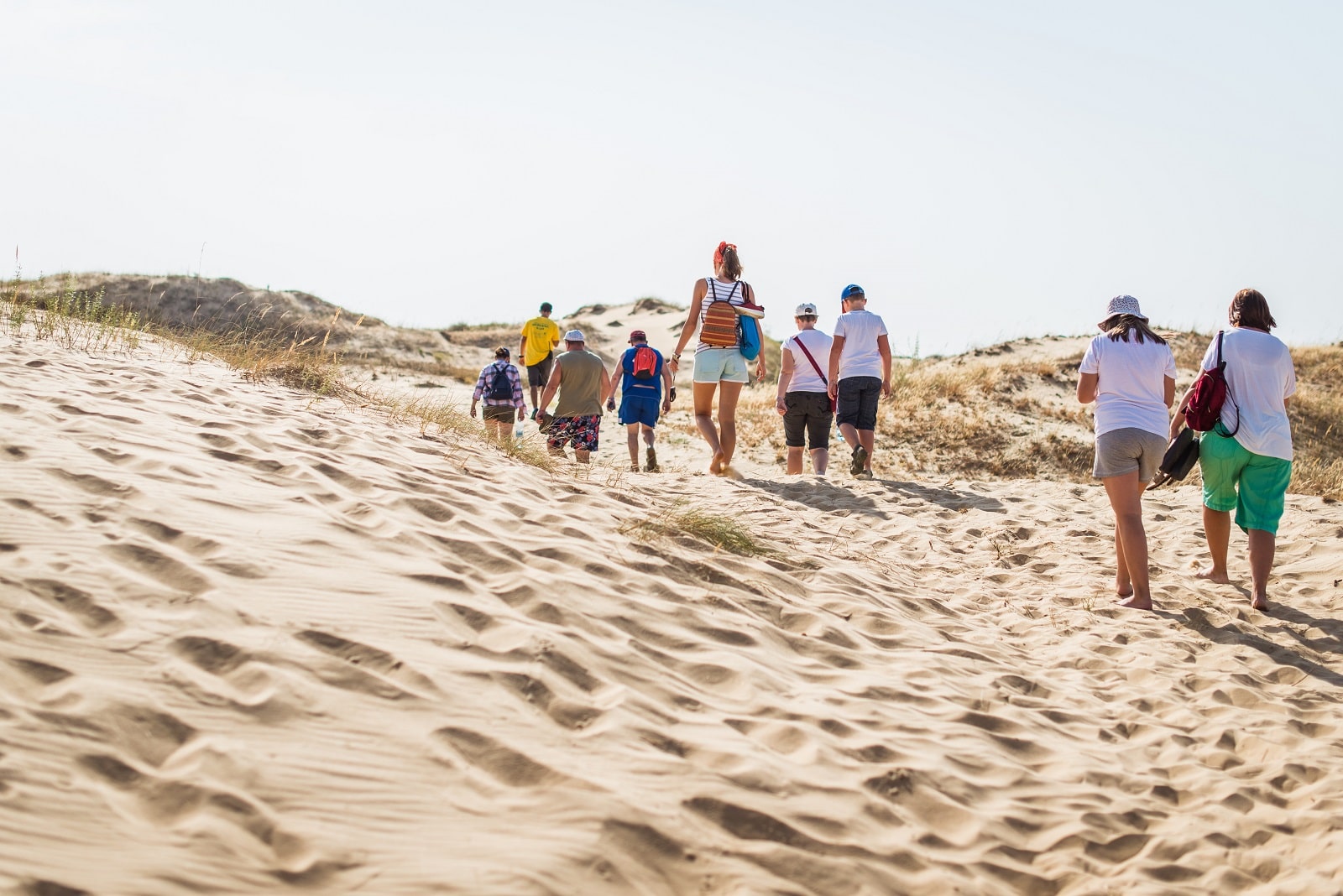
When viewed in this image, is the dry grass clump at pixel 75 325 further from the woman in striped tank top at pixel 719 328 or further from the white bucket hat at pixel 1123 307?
the white bucket hat at pixel 1123 307

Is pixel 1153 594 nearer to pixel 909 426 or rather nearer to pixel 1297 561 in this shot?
pixel 1297 561

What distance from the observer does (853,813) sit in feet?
10.2

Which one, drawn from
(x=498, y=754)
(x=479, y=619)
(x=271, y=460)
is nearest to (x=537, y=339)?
(x=271, y=460)

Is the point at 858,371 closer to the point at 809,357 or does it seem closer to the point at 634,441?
the point at 809,357

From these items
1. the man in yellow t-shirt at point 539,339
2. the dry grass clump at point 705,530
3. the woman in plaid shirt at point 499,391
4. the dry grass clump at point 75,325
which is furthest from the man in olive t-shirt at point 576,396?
the dry grass clump at point 705,530

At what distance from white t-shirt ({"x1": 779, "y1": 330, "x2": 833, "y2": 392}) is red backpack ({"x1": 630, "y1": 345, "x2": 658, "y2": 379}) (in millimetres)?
1351

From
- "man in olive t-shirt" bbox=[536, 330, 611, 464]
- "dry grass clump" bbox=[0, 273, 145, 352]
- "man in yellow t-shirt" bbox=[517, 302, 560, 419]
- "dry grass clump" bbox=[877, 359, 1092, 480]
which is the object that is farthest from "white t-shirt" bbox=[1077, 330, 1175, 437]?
"man in yellow t-shirt" bbox=[517, 302, 560, 419]

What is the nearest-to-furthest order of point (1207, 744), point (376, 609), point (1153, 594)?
point (376, 609) → point (1207, 744) → point (1153, 594)

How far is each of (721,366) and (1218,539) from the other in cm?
417

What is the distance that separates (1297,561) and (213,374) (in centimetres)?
787

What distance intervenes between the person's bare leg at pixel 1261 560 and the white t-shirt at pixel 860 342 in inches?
152

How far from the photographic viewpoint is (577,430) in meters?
9.88

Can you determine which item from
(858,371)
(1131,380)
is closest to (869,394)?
(858,371)

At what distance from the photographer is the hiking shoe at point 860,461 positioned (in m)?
9.32
